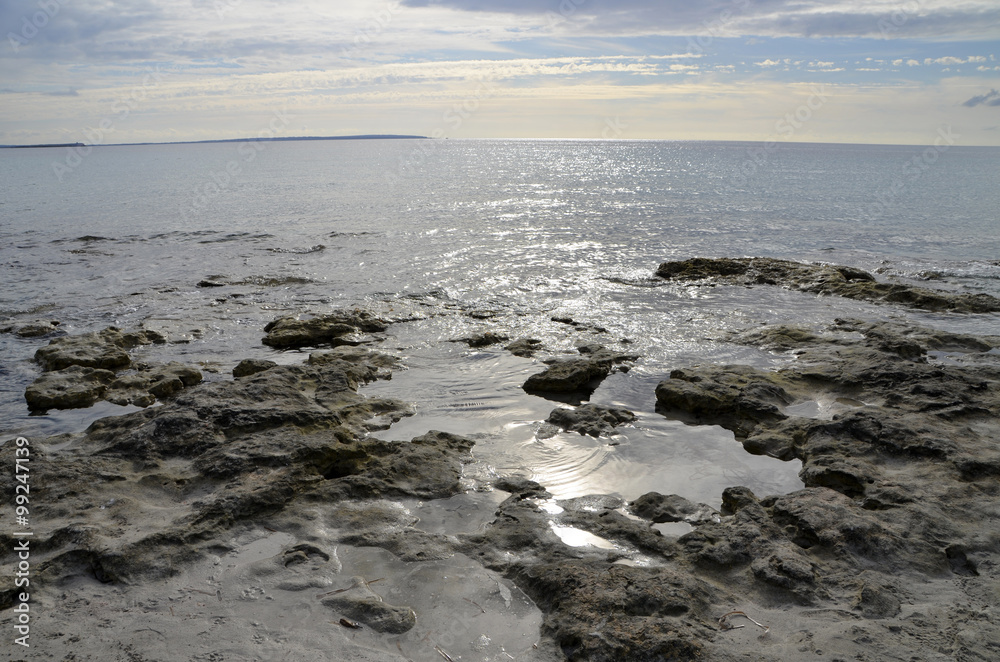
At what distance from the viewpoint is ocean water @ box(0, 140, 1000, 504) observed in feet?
23.1

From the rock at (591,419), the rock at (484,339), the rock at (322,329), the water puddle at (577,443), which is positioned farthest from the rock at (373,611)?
the rock at (322,329)

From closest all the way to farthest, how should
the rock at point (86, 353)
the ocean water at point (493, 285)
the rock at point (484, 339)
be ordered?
1. the ocean water at point (493, 285)
2. the rock at point (86, 353)
3. the rock at point (484, 339)

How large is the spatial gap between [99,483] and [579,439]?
15.2 ft

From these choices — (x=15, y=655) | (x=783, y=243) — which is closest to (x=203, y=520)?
(x=15, y=655)

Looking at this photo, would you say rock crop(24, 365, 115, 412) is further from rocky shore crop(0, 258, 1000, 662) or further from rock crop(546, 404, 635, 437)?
rock crop(546, 404, 635, 437)

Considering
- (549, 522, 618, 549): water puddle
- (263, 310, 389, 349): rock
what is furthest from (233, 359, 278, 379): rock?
(549, 522, 618, 549): water puddle

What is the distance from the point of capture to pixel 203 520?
4891 mm

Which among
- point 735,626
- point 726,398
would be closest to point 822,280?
point 726,398

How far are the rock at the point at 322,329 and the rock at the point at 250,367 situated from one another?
1.76 m

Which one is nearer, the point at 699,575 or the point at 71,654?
the point at 71,654

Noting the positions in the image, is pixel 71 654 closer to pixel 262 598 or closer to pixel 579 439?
pixel 262 598

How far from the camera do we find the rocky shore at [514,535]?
373cm

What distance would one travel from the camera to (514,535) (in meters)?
4.84

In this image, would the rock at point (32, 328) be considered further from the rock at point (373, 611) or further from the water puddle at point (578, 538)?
the water puddle at point (578, 538)
